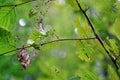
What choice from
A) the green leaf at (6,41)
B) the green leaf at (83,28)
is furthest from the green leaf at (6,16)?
the green leaf at (83,28)

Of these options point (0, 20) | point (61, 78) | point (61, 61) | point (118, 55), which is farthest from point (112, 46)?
point (61, 61)

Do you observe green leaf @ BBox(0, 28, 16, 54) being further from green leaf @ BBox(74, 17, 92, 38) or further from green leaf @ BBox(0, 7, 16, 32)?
green leaf @ BBox(74, 17, 92, 38)

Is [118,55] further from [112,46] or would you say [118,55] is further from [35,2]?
[35,2]

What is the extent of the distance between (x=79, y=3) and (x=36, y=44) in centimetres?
13

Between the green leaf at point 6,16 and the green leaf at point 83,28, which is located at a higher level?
the green leaf at point 6,16

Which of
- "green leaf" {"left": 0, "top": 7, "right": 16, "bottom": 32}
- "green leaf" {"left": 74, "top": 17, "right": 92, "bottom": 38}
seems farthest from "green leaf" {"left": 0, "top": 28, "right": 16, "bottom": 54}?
"green leaf" {"left": 74, "top": 17, "right": 92, "bottom": 38}

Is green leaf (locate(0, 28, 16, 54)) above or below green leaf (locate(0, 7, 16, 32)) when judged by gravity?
below

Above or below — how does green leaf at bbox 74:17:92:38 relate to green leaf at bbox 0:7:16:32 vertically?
below

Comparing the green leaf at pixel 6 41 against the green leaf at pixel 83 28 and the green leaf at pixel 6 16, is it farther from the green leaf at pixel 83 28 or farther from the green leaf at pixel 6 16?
the green leaf at pixel 83 28

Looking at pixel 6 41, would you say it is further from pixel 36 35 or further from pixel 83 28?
pixel 83 28

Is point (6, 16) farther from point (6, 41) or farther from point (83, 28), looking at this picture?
point (83, 28)

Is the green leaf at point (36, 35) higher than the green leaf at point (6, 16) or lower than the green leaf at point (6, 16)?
lower

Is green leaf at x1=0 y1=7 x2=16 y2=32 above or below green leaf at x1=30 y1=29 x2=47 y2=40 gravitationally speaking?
above

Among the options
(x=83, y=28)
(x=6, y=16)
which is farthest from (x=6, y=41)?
(x=83, y=28)
